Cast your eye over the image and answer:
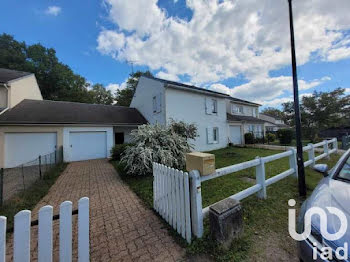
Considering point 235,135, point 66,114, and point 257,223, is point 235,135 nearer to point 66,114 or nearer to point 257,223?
point 257,223

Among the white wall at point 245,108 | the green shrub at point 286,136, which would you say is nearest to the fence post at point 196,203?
the white wall at point 245,108

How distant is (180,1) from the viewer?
25.7 feet

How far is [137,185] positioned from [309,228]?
4.70m

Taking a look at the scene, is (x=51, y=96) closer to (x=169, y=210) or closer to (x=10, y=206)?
(x=10, y=206)

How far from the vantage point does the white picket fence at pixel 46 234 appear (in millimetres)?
1419

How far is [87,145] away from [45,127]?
2.87m

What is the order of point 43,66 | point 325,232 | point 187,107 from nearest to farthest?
point 325,232, point 187,107, point 43,66

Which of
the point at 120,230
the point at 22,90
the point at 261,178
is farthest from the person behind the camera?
the point at 22,90

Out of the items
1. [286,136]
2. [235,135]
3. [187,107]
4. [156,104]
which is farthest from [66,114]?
[286,136]

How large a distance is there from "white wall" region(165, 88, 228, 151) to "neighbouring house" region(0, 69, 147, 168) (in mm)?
4056

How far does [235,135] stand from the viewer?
16.9 m

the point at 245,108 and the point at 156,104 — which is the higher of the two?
the point at 245,108

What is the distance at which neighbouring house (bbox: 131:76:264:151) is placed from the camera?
1188cm

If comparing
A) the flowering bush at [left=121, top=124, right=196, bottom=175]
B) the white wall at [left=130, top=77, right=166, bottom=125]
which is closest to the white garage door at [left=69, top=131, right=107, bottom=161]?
the white wall at [left=130, top=77, right=166, bottom=125]
